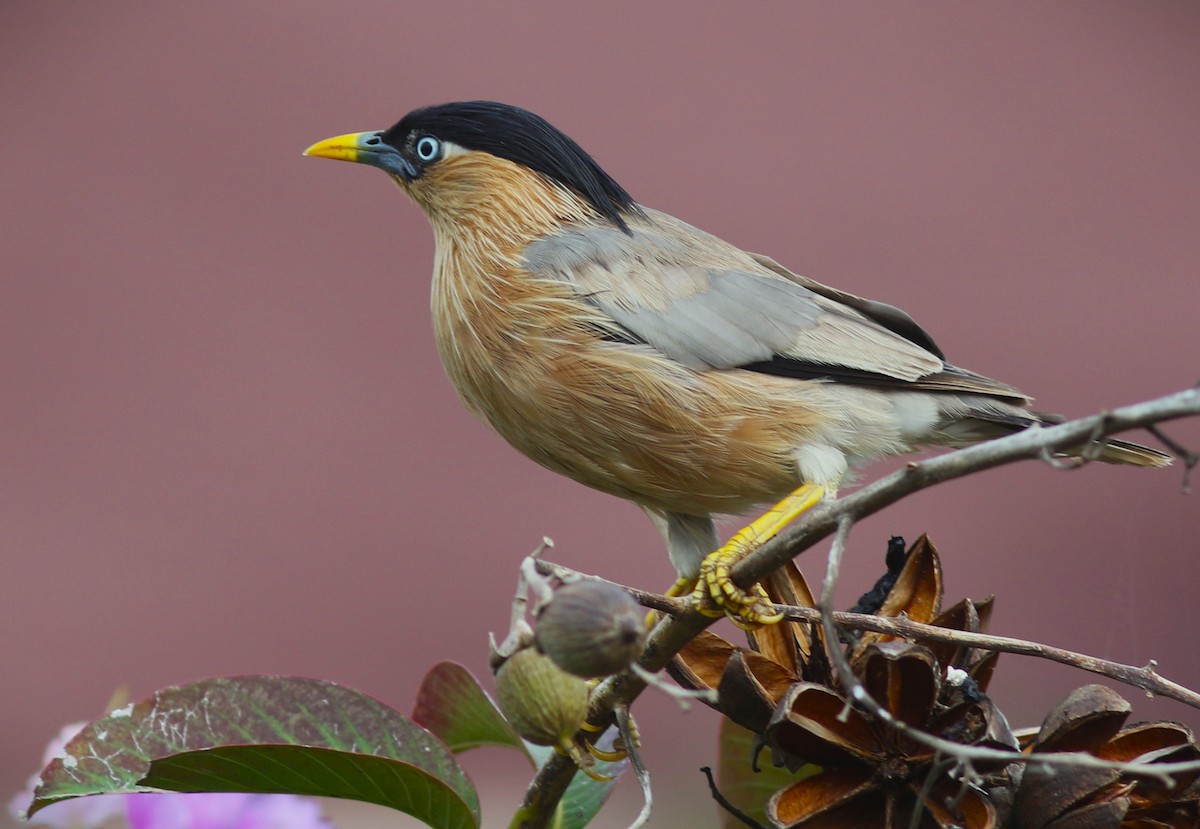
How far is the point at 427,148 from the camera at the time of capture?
2.32m

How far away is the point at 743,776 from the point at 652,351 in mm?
821

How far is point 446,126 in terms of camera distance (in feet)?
7.53

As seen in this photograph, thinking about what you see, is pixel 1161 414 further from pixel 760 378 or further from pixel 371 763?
pixel 760 378

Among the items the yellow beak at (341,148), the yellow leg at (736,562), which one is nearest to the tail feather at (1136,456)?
the yellow leg at (736,562)

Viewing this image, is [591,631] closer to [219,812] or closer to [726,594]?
[219,812]

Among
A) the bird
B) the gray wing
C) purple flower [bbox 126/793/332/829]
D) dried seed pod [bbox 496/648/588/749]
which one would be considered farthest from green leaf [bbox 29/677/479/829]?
the gray wing

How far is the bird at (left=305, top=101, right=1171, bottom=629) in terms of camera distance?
75.5 inches

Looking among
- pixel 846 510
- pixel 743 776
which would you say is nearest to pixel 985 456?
pixel 846 510

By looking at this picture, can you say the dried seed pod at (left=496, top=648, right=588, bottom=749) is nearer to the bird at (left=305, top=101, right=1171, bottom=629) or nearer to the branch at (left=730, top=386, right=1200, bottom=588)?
the branch at (left=730, top=386, right=1200, bottom=588)

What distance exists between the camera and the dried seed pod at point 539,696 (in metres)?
0.99

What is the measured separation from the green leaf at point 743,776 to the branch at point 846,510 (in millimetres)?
155

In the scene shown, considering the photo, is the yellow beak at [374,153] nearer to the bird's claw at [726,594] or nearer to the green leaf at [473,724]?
the bird's claw at [726,594]

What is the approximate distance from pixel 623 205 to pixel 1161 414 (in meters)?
1.68

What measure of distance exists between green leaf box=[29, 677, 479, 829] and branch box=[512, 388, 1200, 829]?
0.30ft
